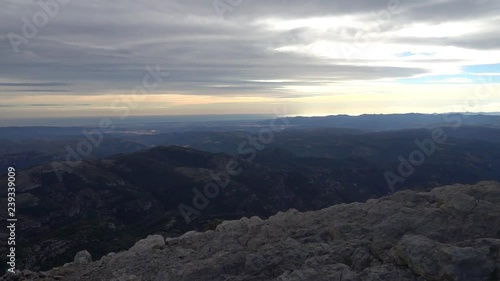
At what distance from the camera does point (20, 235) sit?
406 ft

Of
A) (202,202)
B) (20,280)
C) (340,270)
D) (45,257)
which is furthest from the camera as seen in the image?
(202,202)

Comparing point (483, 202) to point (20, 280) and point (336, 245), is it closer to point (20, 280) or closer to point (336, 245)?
point (336, 245)

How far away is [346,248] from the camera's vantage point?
19.8 meters

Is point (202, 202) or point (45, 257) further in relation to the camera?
point (202, 202)

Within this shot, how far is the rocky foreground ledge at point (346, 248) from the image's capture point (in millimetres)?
16562

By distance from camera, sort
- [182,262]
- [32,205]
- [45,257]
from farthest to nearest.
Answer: [32,205] → [45,257] → [182,262]

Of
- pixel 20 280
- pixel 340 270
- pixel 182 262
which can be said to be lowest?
pixel 20 280

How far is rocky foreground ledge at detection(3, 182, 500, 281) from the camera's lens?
16562 millimetres

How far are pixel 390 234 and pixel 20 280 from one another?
21315mm

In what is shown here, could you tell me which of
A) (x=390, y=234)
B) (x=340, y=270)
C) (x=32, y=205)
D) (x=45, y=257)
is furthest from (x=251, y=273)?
(x=32, y=205)

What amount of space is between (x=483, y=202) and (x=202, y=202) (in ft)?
546

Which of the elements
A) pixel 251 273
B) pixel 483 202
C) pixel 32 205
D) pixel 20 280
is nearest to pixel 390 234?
pixel 483 202

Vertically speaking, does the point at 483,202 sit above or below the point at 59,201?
above

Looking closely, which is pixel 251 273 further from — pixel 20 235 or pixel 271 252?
pixel 20 235
